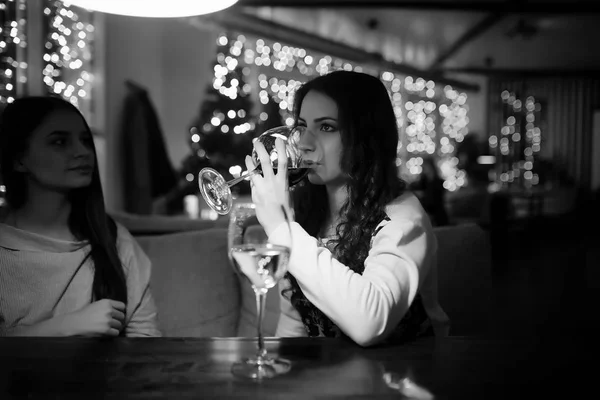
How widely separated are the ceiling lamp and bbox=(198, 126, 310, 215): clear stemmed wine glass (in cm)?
32

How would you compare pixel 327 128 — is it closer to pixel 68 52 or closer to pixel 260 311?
pixel 260 311

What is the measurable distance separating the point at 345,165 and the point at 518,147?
1268 centimetres

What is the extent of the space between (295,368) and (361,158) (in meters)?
0.72

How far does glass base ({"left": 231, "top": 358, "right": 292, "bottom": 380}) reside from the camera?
2.78 ft

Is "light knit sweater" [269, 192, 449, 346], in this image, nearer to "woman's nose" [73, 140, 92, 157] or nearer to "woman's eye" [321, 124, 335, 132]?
"woman's eye" [321, 124, 335, 132]

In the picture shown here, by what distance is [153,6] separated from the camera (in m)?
1.24

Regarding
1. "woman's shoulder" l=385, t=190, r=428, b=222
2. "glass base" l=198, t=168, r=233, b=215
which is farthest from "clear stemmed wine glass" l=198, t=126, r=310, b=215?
"woman's shoulder" l=385, t=190, r=428, b=222

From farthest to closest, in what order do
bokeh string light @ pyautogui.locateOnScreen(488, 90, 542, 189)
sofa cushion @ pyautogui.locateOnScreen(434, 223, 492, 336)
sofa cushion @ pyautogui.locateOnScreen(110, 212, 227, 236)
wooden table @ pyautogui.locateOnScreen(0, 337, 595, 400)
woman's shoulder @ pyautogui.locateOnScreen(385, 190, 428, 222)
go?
bokeh string light @ pyautogui.locateOnScreen(488, 90, 542, 189) → sofa cushion @ pyautogui.locateOnScreen(110, 212, 227, 236) → sofa cushion @ pyautogui.locateOnScreen(434, 223, 492, 336) → woman's shoulder @ pyautogui.locateOnScreen(385, 190, 428, 222) → wooden table @ pyautogui.locateOnScreen(0, 337, 595, 400)

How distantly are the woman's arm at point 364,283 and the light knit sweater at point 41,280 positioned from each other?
757 mm

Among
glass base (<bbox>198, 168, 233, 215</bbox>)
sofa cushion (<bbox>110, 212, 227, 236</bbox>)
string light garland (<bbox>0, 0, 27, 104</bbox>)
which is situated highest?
string light garland (<bbox>0, 0, 27, 104</bbox>)

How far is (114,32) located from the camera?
18.8 ft

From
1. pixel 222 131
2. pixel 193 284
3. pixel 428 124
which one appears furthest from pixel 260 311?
pixel 428 124

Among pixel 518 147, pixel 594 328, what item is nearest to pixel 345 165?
pixel 594 328

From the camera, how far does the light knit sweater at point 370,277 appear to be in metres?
1.03
